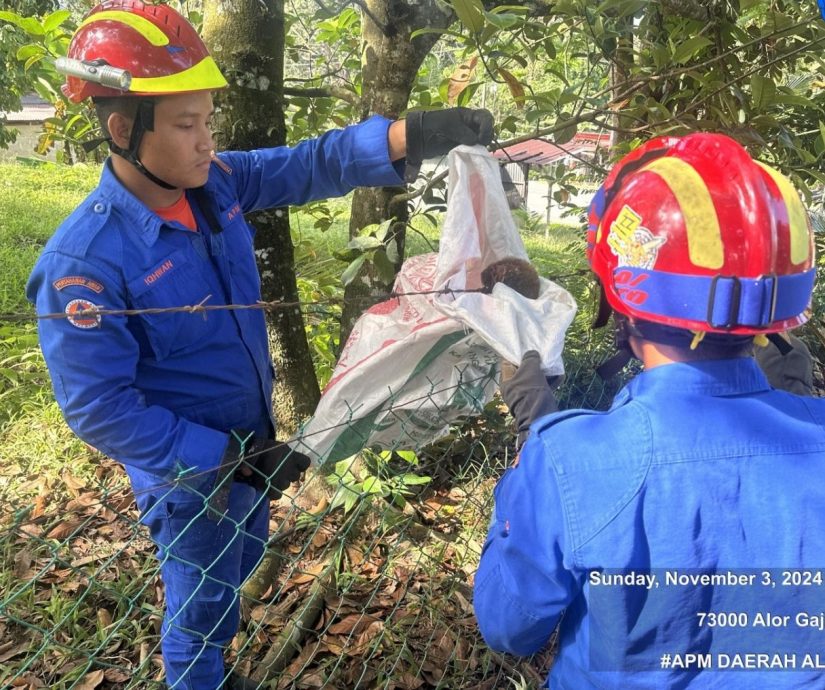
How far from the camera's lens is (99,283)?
57.6 inches

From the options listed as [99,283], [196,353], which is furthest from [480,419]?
[99,283]

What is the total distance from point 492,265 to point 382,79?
43.3 inches

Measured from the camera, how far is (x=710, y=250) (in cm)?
99

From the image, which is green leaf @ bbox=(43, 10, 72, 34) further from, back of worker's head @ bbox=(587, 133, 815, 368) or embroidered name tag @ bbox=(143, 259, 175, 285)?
back of worker's head @ bbox=(587, 133, 815, 368)

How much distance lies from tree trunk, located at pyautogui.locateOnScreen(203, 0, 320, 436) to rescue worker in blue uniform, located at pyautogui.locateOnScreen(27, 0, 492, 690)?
0.41m

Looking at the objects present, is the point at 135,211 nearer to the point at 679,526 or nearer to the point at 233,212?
the point at 233,212

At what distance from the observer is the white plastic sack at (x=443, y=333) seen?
150cm

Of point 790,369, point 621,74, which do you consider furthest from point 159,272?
point 621,74

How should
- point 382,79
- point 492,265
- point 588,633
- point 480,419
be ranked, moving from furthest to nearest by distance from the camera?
1. point 480,419
2. point 382,79
3. point 492,265
4. point 588,633

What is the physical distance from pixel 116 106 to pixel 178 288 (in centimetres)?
44

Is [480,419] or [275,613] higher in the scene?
[480,419]

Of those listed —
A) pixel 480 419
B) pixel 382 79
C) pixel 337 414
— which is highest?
pixel 382 79

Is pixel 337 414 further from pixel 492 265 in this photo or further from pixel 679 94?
pixel 679 94

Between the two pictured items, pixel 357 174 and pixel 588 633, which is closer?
pixel 588 633
